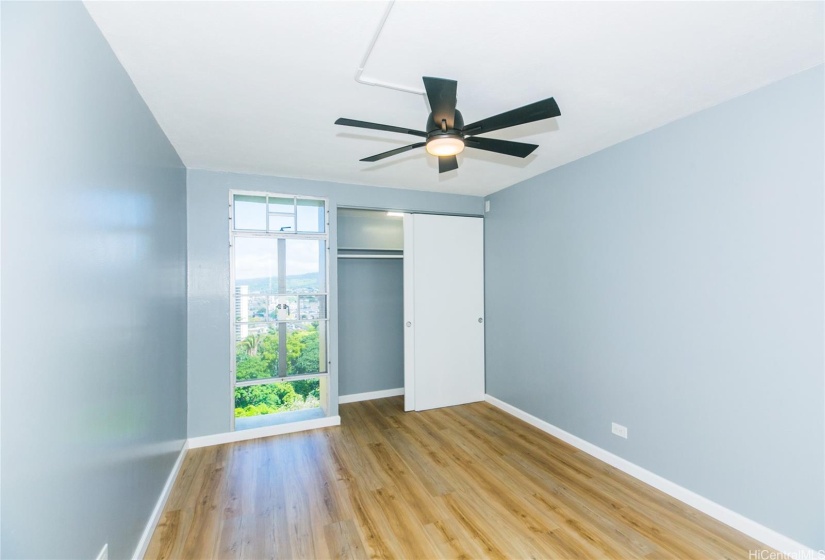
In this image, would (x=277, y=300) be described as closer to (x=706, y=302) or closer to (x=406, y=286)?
(x=406, y=286)

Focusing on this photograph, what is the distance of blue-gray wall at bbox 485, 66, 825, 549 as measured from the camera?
194 centimetres

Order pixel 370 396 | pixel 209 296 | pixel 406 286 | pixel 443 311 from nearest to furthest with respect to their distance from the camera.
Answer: pixel 209 296
pixel 406 286
pixel 443 311
pixel 370 396

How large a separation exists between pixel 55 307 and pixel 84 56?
3.29ft

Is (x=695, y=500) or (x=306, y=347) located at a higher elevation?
(x=306, y=347)

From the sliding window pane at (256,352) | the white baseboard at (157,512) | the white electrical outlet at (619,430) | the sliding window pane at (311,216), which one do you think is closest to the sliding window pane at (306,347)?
the sliding window pane at (256,352)

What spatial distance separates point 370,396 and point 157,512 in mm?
2688

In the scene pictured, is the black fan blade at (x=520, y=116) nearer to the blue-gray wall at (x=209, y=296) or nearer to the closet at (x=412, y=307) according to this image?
the closet at (x=412, y=307)

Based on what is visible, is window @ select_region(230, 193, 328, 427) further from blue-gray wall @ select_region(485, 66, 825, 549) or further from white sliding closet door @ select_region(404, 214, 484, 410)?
blue-gray wall @ select_region(485, 66, 825, 549)

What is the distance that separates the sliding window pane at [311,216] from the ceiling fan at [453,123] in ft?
6.92

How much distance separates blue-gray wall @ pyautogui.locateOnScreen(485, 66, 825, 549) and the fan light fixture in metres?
1.69

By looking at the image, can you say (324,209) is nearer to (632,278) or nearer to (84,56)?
(84,56)

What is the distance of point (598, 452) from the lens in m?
3.08

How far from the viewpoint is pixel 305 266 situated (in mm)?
3912

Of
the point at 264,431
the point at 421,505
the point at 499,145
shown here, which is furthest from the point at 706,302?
the point at 264,431
